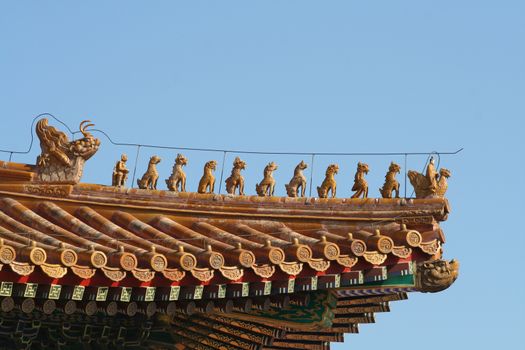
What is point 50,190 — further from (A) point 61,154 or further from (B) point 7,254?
(B) point 7,254

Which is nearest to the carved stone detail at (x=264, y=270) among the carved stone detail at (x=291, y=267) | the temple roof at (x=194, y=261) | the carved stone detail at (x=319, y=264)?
the temple roof at (x=194, y=261)

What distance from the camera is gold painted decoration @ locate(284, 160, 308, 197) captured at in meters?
21.2

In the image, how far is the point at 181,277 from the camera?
17.6 m

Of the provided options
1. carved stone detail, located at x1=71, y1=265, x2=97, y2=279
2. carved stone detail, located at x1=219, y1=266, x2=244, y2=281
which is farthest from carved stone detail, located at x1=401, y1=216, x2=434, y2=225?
carved stone detail, located at x1=71, y1=265, x2=97, y2=279

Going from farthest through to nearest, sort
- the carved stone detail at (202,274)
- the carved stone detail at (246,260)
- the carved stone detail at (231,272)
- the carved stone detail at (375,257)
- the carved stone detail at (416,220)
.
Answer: the carved stone detail at (416,220), the carved stone detail at (375,257), the carved stone detail at (246,260), the carved stone detail at (231,272), the carved stone detail at (202,274)

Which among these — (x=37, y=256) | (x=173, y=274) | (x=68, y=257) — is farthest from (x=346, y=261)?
(x=37, y=256)

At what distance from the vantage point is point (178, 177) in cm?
2145

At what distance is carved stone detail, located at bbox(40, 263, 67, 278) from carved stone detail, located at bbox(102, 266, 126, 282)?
55cm

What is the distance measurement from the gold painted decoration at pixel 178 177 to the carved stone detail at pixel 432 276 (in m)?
4.11

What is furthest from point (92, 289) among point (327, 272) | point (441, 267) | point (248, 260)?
point (441, 267)

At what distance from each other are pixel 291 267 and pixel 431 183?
316 cm

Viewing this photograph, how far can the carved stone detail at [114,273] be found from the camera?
17078mm

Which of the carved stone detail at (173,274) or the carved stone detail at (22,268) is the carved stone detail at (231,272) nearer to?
the carved stone detail at (173,274)

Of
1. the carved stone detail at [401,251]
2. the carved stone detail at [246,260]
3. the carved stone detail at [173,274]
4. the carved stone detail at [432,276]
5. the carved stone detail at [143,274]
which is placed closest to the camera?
the carved stone detail at [143,274]
